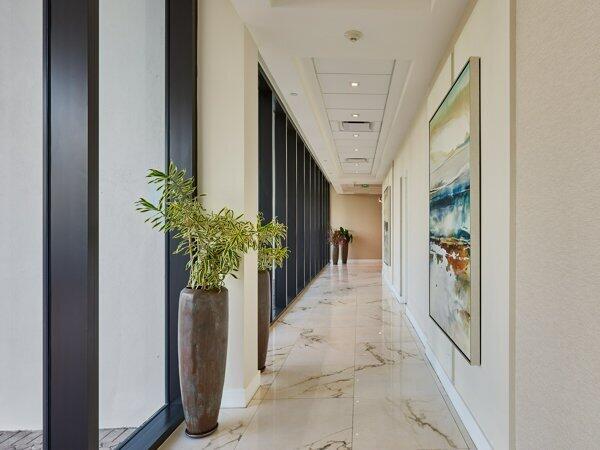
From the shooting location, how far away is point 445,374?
331 cm

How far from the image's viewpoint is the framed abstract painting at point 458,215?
2381 mm

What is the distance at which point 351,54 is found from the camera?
354 cm

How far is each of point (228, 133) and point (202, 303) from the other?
142 cm

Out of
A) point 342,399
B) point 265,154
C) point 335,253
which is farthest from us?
point 335,253

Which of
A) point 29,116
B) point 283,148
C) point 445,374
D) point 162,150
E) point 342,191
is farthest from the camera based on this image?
point 342,191

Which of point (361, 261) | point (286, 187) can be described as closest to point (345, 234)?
point (361, 261)

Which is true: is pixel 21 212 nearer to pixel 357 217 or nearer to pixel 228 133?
pixel 228 133

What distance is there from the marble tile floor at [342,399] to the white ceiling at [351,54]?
3.16 m

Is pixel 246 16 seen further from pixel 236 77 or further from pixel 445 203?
pixel 445 203

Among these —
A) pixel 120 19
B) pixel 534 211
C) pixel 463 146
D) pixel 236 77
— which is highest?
pixel 120 19

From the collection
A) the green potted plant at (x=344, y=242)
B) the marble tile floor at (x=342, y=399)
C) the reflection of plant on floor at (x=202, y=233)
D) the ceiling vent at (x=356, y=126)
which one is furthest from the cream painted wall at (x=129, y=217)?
the green potted plant at (x=344, y=242)

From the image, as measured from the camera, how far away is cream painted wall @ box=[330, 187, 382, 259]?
1636 cm

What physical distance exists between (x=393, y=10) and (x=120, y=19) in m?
2.02

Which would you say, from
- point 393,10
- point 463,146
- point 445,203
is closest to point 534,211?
point 463,146
